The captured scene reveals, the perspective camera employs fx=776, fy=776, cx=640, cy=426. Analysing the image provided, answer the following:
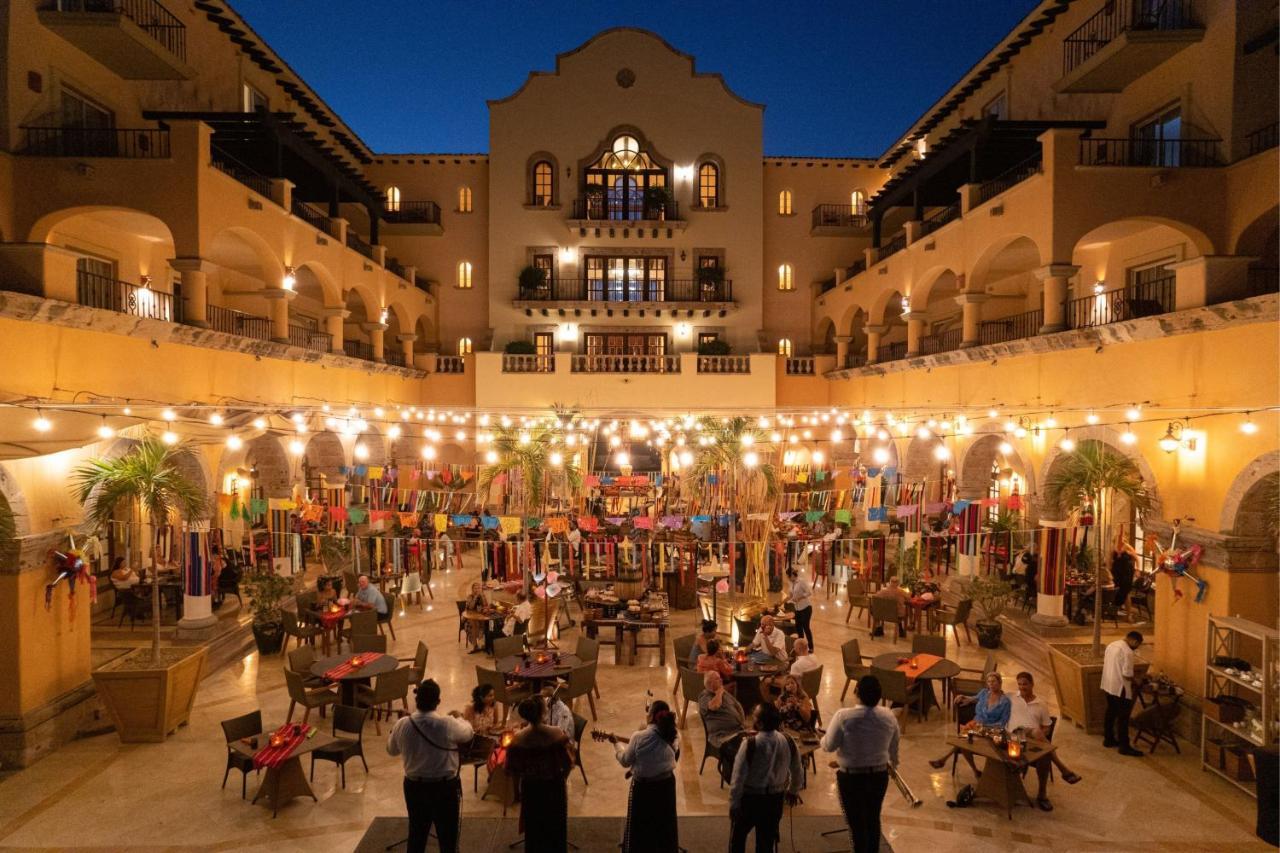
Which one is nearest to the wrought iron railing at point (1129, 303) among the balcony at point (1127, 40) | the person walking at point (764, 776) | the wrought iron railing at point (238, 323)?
the balcony at point (1127, 40)

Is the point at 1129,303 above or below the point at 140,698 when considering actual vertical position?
above

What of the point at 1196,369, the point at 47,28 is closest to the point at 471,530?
the point at 47,28

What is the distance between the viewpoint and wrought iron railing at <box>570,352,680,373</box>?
24875 millimetres

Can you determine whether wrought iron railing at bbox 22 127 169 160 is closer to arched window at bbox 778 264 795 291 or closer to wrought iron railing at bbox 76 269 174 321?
wrought iron railing at bbox 76 269 174 321

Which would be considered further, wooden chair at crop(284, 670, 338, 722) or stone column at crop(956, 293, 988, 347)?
stone column at crop(956, 293, 988, 347)

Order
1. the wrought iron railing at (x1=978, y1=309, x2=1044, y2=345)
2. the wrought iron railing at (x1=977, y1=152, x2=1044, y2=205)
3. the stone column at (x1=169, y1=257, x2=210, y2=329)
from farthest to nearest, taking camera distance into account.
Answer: the wrought iron railing at (x1=978, y1=309, x2=1044, y2=345)
the wrought iron railing at (x1=977, y1=152, x2=1044, y2=205)
the stone column at (x1=169, y1=257, x2=210, y2=329)

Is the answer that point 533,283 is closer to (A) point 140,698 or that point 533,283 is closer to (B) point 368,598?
(B) point 368,598

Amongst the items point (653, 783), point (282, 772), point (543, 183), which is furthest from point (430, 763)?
point (543, 183)

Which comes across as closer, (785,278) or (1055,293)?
(1055,293)

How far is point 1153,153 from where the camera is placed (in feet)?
42.5

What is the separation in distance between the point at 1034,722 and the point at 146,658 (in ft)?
32.9

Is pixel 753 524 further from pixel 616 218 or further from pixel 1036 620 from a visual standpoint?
pixel 616 218

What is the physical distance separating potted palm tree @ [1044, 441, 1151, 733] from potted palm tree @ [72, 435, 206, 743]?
1075 centimetres

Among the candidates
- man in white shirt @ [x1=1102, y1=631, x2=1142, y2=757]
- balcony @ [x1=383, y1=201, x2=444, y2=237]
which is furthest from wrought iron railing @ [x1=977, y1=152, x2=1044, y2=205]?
balcony @ [x1=383, y1=201, x2=444, y2=237]
